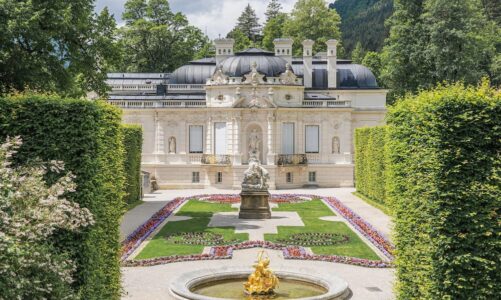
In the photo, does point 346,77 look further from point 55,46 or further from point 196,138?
point 55,46

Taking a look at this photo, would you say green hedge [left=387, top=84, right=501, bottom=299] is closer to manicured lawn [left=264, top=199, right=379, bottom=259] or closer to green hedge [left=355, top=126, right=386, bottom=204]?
manicured lawn [left=264, top=199, right=379, bottom=259]

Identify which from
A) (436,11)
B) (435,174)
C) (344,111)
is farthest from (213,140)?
(435,174)

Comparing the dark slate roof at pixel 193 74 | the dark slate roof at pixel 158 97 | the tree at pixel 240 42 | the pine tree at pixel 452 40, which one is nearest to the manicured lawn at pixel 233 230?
the dark slate roof at pixel 158 97

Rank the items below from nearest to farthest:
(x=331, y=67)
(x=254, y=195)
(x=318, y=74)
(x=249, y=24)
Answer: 1. (x=254, y=195)
2. (x=331, y=67)
3. (x=318, y=74)
4. (x=249, y=24)

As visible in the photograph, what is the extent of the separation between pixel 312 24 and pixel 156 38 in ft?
73.7

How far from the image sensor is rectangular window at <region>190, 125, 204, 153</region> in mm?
50281

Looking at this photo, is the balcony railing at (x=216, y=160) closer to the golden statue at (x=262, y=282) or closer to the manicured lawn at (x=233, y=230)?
the manicured lawn at (x=233, y=230)

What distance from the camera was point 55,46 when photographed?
2789cm

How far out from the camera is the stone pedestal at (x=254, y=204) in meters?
30.5

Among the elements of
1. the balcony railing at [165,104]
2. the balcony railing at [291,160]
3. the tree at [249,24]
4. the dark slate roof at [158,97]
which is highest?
Result: the tree at [249,24]

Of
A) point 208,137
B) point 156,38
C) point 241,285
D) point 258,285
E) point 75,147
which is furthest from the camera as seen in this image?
point 156,38

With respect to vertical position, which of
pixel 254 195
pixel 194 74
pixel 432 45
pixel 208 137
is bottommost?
pixel 254 195

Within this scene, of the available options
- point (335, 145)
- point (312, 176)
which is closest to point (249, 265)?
point (312, 176)

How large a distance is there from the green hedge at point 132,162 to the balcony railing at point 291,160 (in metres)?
12.5
